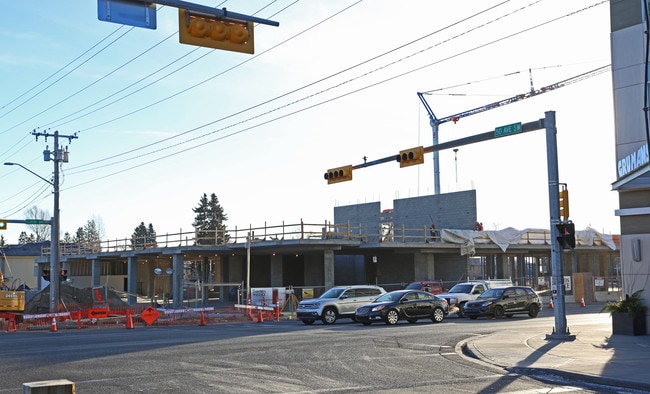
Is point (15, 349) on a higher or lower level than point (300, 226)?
lower

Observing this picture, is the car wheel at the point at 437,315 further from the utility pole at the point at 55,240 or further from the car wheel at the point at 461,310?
the utility pole at the point at 55,240

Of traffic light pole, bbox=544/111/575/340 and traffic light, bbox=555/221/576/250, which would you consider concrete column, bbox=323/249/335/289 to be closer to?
traffic light pole, bbox=544/111/575/340

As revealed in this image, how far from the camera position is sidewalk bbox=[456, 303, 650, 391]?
1303 cm

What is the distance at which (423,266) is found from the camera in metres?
51.7

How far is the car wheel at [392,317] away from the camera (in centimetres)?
2873

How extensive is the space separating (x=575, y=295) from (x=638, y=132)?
30.3m

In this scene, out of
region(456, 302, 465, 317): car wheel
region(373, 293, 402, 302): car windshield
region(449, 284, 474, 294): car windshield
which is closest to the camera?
region(373, 293, 402, 302): car windshield

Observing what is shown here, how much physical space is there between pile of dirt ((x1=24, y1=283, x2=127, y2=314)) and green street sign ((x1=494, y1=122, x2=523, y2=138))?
2793 centimetres

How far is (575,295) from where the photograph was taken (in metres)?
48.8

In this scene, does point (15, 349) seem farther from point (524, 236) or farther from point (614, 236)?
point (614, 236)

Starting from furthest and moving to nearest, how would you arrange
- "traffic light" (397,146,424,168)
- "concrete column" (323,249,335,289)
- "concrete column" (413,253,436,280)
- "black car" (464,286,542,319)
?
"concrete column" (413,253,436,280) < "concrete column" (323,249,335,289) < "black car" (464,286,542,319) < "traffic light" (397,146,424,168)

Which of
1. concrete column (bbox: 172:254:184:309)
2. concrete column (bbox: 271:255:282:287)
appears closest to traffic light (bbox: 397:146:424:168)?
concrete column (bbox: 271:255:282:287)

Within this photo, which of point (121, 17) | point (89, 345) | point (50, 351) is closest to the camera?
point (121, 17)

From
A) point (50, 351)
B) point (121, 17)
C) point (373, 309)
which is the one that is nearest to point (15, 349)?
point (50, 351)
